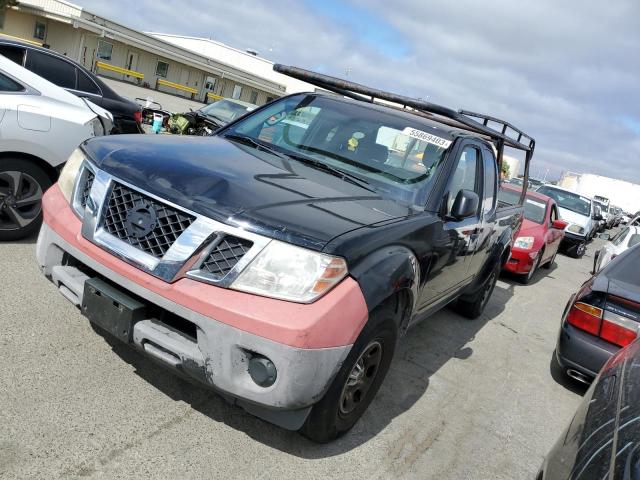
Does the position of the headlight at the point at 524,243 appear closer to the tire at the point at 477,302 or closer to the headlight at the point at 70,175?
the tire at the point at 477,302

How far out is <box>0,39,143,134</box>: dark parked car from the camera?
6547 mm

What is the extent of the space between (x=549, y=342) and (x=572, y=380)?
1.17 m

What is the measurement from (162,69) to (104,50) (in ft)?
16.8

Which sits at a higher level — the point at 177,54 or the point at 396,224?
the point at 396,224

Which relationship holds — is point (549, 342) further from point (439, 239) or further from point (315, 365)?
point (315, 365)

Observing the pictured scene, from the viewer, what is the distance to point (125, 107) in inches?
305

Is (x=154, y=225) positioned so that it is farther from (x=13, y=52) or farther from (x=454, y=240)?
(x=13, y=52)

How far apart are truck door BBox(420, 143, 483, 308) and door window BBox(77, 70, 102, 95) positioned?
5337 mm

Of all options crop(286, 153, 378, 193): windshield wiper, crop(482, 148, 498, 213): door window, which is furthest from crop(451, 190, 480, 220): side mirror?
crop(482, 148, 498, 213): door window

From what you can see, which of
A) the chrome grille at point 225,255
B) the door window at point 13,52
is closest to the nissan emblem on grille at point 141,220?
the chrome grille at point 225,255

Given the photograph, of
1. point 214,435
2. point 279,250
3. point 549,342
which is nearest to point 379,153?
point 279,250

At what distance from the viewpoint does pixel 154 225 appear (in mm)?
2613

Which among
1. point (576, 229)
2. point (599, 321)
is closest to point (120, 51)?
point (576, 229)

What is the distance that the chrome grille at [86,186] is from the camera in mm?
3002
